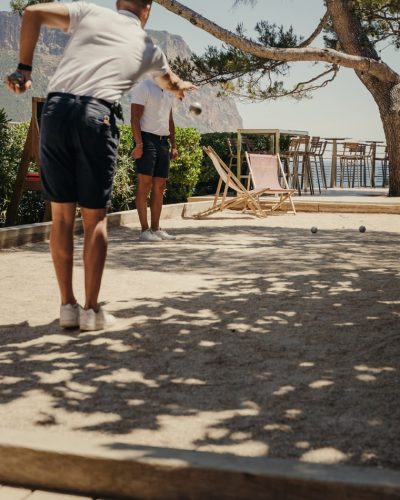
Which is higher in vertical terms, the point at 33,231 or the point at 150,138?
the point at 150,138

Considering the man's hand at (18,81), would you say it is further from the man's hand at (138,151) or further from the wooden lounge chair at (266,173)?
the wooden lounge chair at (266,173)

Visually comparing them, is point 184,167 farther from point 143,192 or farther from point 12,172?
point 143,192

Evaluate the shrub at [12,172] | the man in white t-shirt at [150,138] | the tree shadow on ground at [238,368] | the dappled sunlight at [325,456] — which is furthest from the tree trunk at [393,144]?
the dappled sunlight at [325,456]

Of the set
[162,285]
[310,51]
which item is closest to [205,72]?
[310,51]

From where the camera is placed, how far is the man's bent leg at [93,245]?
436 cm

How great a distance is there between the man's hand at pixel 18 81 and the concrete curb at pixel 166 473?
1937 millimetres

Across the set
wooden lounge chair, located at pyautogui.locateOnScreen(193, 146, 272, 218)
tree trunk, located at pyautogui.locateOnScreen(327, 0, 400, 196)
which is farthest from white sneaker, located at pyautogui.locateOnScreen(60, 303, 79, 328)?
tree trunk, located at pyautogui.locateOnScreen(327, 0, 400, 196)

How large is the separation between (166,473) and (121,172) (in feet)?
32.4

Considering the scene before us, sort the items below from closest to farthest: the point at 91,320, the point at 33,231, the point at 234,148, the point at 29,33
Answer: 1. the point at 29,33
2. the point at 91,320
3. the point at 33,231
4. the point at 234,148

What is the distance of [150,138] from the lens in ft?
30.2

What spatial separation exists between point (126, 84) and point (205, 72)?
40.0 feet

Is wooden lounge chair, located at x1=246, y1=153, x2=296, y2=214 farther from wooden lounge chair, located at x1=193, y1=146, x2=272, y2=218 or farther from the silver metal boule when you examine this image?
the silver metal boule

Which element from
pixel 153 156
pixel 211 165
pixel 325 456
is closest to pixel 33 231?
pixel 153 156

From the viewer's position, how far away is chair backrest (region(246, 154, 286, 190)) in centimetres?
1366
